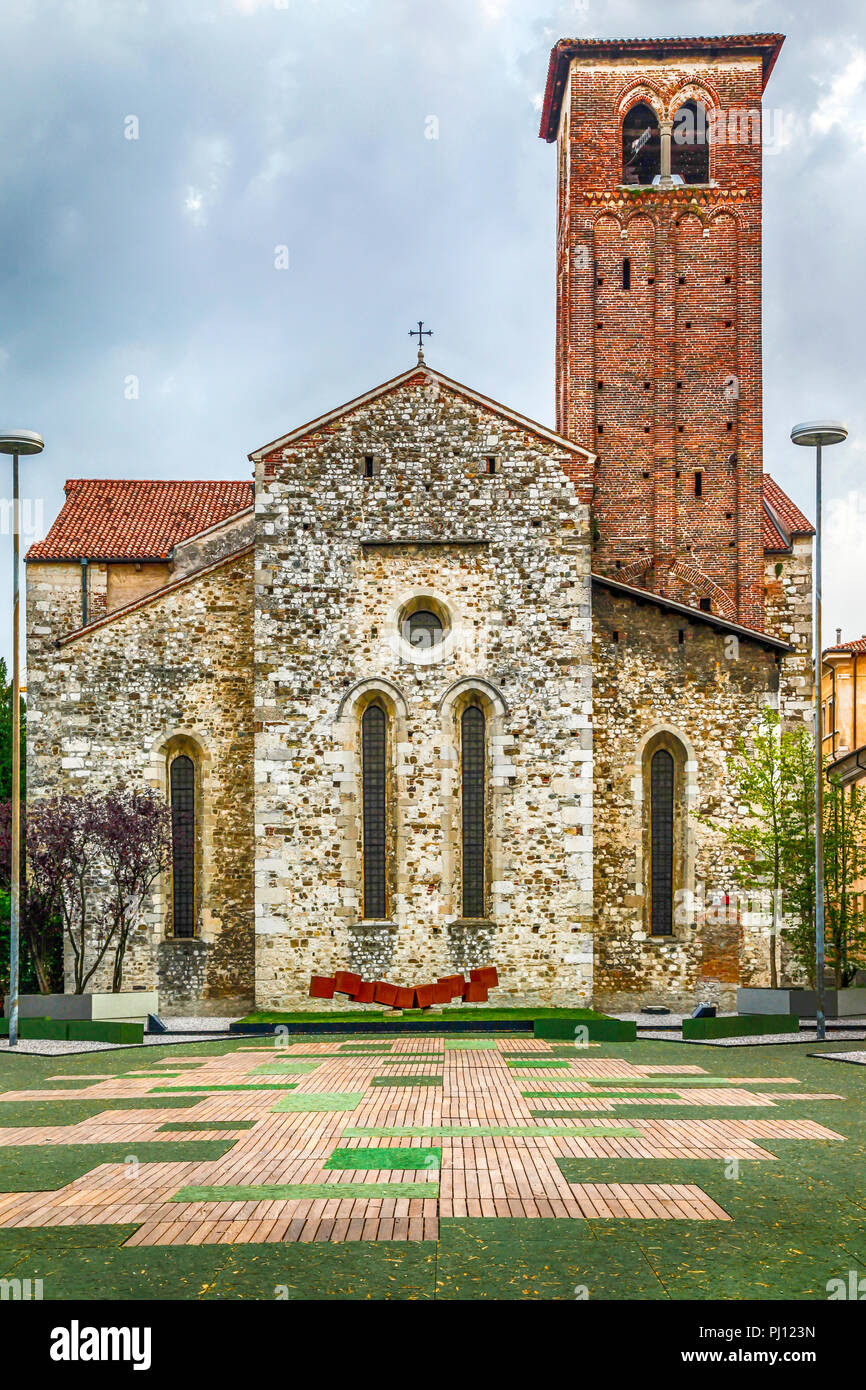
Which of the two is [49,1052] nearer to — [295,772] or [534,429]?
[295,772]

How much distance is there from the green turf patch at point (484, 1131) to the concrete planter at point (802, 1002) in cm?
1124

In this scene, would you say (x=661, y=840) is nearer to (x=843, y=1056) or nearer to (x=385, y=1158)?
(x=843, y=1056)

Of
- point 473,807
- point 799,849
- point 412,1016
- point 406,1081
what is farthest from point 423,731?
point 406,1081

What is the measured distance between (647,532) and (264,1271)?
1060 inches

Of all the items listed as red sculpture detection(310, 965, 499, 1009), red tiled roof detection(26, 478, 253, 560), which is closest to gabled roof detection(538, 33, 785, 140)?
red tiled roof detection(26, 478, 253, 560)

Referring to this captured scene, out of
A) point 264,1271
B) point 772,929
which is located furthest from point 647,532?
point 264,1271

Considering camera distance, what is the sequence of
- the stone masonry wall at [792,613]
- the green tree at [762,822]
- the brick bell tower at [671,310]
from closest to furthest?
the green tree at [762,822] → the brick bell tower at [671,310] → the stone masonry wall at [792,613]

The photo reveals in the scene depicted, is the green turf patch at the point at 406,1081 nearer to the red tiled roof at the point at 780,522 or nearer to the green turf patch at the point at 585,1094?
the green turf patch at the point at 585,1094

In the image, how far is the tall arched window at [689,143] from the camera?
111ft

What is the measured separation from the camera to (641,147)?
34.0m

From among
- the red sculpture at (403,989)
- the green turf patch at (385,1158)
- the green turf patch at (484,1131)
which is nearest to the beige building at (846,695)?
the red sculpture at (403,989)

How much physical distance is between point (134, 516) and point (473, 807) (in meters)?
15.5

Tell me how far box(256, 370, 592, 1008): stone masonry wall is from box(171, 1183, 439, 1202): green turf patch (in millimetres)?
16400
